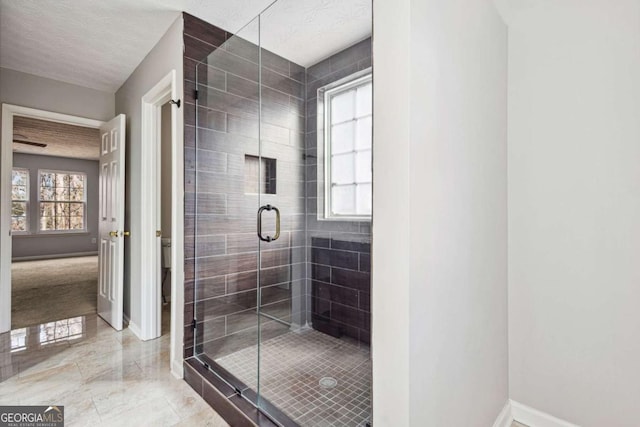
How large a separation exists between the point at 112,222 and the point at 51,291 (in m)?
2.46

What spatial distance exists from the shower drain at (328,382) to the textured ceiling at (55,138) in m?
5.61

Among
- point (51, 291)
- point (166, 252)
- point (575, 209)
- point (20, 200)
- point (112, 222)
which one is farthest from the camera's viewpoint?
point (20, 200)

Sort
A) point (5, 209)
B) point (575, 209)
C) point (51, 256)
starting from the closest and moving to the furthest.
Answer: point (575, 209)
point (5, 209)
point (51, 256)

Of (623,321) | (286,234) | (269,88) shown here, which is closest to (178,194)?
(286,234)

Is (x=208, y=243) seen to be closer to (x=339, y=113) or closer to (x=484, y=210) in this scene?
(x=339, y=113)

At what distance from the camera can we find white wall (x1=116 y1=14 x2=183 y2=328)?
2.58 metres

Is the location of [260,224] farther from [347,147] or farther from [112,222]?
[112,222]

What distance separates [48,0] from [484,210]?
308cm

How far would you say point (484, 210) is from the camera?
1.52m

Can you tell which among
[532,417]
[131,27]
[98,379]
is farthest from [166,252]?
[532,417]

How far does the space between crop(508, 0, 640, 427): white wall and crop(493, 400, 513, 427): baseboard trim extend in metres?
0.10

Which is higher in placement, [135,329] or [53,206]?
→ [53,206]

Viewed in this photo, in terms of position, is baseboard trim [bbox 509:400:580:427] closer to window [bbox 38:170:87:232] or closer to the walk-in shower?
the walk-in shower

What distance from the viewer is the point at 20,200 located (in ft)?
24.7
